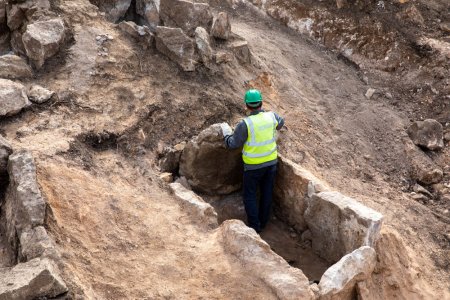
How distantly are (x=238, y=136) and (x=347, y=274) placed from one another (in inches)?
74.3

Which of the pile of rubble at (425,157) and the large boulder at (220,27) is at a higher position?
the large boulder at (220,27)

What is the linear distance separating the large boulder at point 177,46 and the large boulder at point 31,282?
3898 mm

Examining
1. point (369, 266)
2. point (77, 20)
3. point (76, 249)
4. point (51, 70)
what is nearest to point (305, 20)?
point (77, 20)

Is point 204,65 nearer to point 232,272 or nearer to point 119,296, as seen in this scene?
point 232,272

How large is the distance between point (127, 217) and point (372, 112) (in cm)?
491

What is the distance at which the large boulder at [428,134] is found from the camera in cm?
738

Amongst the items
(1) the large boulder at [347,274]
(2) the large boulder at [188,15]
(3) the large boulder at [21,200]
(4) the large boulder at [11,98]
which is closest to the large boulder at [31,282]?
(3) the large boulder at [21,200]

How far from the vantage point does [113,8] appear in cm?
821

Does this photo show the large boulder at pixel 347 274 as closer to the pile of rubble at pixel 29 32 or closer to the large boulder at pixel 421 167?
the large boulder at pixel 421 167

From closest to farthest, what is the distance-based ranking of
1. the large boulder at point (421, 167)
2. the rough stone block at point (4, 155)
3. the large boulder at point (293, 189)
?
the rough stone block at point (4, 155) → the large boulder at point (293, 189) → the large boulder at point (421, 167)

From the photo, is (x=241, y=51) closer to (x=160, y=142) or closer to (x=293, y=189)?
(x=160, y=142)

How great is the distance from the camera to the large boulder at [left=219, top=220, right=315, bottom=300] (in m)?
4.17

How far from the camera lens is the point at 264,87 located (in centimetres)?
738

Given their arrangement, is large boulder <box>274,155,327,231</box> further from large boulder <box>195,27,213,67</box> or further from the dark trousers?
large boulder <box>195,27,213,67</box>
